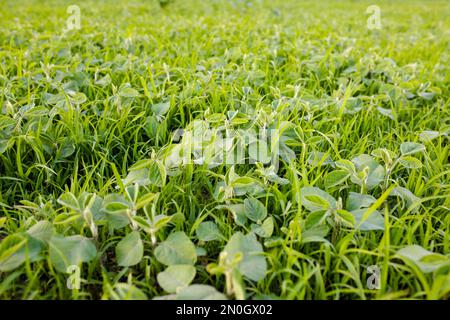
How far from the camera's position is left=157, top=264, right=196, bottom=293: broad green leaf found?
43.4 inches

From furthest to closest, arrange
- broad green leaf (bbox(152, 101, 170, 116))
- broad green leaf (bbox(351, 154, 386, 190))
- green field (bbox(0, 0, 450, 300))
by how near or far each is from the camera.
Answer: broad green leaf (bbox(152, 101, 170, 116))
broad green leaf (bbox(351, 154, 386, 190))
green field (bbox(0, 0, 450, 300))

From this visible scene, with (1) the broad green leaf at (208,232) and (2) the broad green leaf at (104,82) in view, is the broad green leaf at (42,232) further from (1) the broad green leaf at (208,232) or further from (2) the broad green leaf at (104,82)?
(2) the broad green leaf at (104,82)

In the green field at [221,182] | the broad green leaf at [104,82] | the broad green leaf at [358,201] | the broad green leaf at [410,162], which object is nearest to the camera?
the green field at [221,182]

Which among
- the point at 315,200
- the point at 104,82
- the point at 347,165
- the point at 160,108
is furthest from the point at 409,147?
the point at 104,82

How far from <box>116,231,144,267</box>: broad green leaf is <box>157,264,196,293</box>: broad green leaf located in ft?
0.37

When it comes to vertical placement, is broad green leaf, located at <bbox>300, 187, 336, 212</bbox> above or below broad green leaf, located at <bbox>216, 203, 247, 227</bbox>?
above

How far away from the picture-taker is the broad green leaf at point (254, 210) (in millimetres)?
1373

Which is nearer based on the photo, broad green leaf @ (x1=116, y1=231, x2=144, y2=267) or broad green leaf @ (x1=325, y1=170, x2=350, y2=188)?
broad green leaf @ (x1=116, y1=231, x2=144, y2=267)

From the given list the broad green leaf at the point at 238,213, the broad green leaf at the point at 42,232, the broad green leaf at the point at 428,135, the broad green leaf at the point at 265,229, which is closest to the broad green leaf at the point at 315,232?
the broad green leaf at the point at 265,229

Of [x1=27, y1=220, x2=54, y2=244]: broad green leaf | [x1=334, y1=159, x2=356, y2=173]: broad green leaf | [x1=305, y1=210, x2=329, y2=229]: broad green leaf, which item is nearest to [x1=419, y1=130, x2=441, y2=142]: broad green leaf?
[x1=334, y1=159, x2=356, y2=173]: broad green leaf

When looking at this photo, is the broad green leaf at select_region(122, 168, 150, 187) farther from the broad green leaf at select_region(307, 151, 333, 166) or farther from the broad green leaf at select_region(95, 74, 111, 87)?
the broad green leaf at select_region(95, 74, 111, 87)

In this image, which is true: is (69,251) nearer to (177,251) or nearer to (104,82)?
(177,251)
